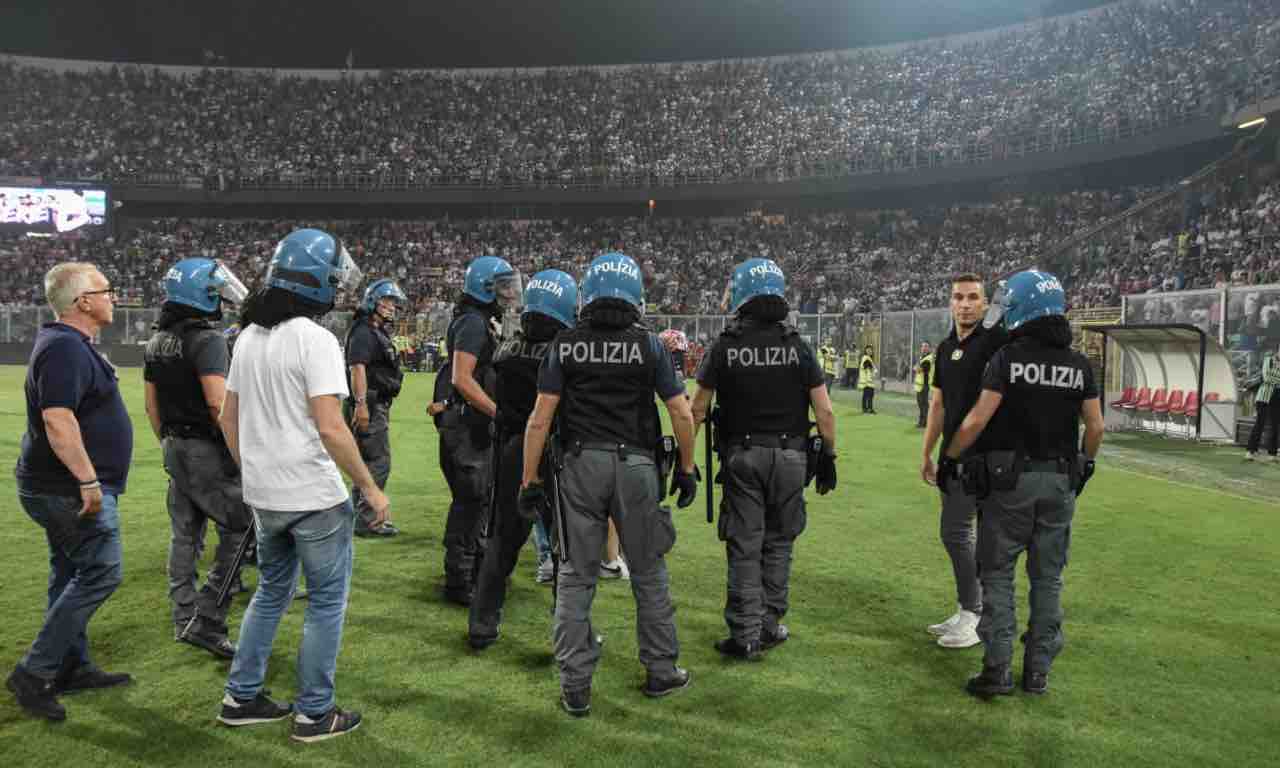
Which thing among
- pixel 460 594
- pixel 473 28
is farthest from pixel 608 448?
pixel 473 28

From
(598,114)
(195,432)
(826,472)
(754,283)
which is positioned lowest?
(826,472)

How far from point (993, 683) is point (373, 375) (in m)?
5.39

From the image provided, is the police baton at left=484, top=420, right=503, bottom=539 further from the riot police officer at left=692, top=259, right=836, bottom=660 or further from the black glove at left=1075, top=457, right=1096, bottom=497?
the black glove at left=1075, top=457, right=1096, bottom=497

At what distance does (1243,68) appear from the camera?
27781 mm

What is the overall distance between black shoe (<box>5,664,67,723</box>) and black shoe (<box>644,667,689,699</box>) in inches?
106

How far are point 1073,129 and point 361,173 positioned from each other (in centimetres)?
3403

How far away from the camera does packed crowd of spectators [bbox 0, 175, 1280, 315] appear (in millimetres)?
26500

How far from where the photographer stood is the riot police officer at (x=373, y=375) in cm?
702

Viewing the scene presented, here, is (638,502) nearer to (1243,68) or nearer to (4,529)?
(4,529)

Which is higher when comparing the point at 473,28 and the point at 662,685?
the point at 473,28

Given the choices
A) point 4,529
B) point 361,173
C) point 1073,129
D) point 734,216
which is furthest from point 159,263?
point 1073,129

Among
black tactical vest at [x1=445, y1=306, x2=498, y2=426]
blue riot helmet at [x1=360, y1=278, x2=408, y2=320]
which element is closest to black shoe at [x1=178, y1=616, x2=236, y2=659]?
black tactical vest at [x1=445, y1=306, x2=498, y2=426]

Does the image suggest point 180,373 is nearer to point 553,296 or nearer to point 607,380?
point 553,296

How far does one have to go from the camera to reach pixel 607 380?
13.0ft
